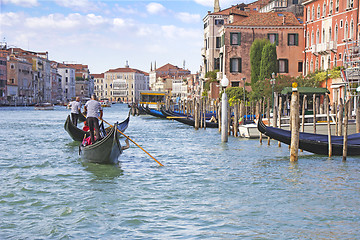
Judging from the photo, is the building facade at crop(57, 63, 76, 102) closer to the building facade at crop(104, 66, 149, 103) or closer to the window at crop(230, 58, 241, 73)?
the building facade at crop(104, 66, 149, 103)

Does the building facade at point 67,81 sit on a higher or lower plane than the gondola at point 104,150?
higher

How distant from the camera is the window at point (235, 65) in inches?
1366

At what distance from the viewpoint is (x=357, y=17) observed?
78.3 ft

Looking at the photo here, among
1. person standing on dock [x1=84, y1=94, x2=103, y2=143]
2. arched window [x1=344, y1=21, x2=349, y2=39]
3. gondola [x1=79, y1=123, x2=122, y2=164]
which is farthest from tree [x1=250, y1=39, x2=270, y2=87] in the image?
gondola [x1=79, y1=123, x2=122, y2=164]

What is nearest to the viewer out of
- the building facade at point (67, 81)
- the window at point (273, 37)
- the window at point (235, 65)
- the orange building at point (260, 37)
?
the orange building at point (260, 37)

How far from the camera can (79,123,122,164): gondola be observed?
32.8 ft

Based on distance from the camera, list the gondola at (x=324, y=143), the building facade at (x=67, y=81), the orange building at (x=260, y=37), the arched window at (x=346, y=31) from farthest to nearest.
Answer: the building facade at (x=67, y=81) < the orange building at (x=260, y=37) < the arched window at (x=346, y=31) < the gondola at (x=324, y=143)

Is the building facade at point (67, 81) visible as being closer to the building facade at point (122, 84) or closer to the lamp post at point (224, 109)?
the building facade at point (122, 84)

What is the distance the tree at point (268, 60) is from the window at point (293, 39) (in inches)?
88.2

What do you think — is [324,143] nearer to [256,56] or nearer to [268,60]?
[268,60]

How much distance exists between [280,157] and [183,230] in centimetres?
650

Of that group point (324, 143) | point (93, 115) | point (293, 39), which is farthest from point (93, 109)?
point (293, 39)

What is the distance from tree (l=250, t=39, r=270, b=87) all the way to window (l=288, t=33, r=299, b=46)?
1.83 metres

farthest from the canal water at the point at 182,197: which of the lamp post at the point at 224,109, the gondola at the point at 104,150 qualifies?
the lamp post at the point at 224,109
